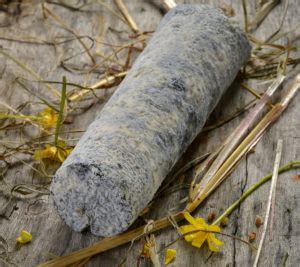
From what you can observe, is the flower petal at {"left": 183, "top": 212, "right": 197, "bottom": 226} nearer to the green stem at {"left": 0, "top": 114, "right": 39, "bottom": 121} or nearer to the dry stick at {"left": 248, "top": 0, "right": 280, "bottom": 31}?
the green stem at {"left": 0, "top": 114, "right": 39, "bottom": 121}

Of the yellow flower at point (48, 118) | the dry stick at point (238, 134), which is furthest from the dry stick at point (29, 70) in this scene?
the dry stick at point (238, 134)

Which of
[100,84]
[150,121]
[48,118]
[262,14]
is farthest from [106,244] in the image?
[262,14]

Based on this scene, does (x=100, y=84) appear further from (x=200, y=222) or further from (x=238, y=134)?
(x=200, y=222)

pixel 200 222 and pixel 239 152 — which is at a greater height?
pixel 200 222

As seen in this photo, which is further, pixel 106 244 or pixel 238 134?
pixel 238 134

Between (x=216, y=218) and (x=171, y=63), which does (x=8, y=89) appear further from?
(x=216, y=218)

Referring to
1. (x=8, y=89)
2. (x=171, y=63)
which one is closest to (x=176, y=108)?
(x=171, y=63)
